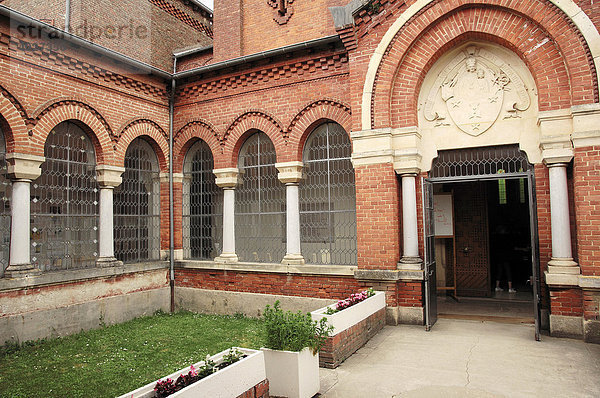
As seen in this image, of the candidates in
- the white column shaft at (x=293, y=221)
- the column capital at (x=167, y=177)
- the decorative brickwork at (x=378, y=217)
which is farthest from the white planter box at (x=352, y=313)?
the column capital at (x=167, y=177)

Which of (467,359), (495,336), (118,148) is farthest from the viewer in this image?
(118,148)

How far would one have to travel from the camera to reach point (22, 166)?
8.09 meters

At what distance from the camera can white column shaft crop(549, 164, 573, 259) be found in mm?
7102

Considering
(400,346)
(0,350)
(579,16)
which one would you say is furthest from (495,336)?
(0,350)

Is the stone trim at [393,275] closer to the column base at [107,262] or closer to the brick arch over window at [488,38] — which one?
the brick arch over window at [488,38]

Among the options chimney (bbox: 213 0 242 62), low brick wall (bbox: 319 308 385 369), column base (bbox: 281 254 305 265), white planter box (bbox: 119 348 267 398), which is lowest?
low brick wall (bbox: 319 308 385 369)

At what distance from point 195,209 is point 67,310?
3922 mm

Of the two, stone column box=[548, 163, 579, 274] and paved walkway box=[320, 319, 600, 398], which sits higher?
stone column box=[548, 163, 579, 274]

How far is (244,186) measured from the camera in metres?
10.9

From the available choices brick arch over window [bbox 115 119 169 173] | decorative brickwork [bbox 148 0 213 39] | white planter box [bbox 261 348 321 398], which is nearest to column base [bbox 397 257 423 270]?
white planter box [bbox 261 348 321 398]

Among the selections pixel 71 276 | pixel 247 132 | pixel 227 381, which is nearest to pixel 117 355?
pixel 71 276

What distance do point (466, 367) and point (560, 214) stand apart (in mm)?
3167

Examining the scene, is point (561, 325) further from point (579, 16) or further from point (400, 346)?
point (579, 16)

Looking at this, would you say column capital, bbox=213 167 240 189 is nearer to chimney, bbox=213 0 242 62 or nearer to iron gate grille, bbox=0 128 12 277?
chimney, bbox=213 0 242 62
